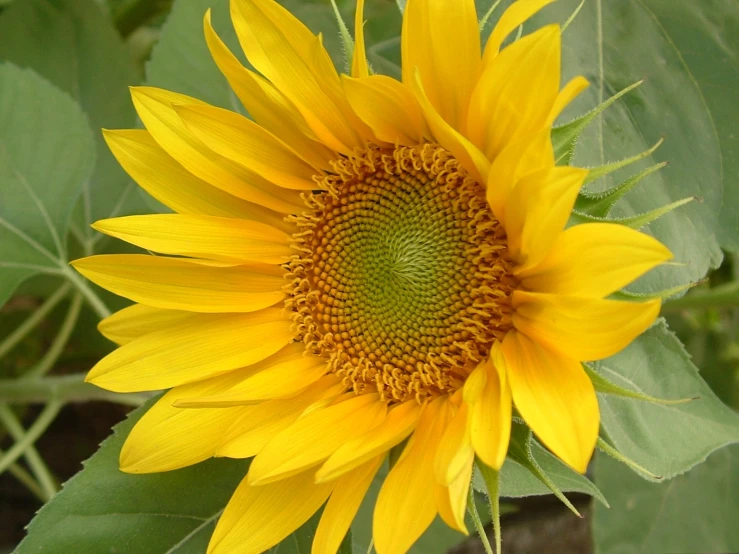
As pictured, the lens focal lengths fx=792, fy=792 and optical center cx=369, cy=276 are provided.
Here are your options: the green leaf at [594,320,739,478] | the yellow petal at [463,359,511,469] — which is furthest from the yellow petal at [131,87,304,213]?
the green leaf at [594,320,739,478]

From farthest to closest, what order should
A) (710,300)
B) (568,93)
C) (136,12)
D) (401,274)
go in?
(136,12) → (710,300) → (401,274) → (568,93)

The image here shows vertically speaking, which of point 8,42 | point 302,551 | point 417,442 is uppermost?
point 8,42

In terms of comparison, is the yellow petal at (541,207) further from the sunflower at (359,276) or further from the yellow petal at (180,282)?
the yellow petal at (180,282)

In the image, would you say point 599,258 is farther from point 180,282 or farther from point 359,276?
point 180,282

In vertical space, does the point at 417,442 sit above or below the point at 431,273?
below

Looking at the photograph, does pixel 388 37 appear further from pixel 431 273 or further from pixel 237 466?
pixel 237 466

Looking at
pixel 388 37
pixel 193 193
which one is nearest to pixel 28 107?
pixel 193 193

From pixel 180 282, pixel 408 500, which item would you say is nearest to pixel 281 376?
pixel 180 282

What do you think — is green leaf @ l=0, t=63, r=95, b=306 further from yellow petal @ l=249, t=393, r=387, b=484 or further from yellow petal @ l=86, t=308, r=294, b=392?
yellow petal @ l=249, t=393, r=387, b=484
